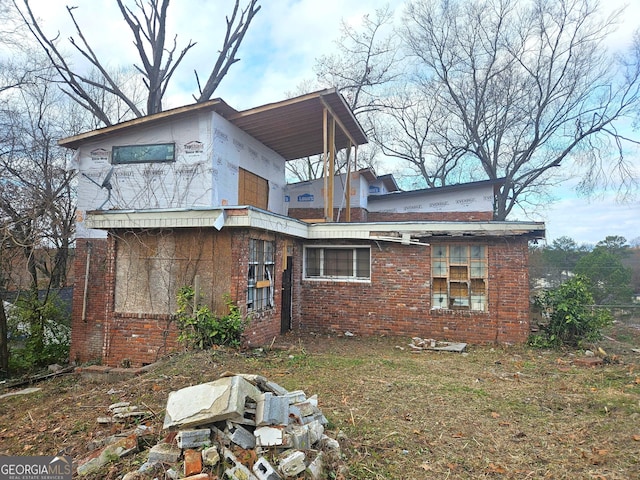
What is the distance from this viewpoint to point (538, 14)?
18.5 metres

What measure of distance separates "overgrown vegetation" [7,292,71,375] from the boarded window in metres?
6.34

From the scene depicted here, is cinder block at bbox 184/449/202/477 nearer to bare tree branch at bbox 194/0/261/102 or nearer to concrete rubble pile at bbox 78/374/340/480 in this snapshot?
concrete rubble pile at bbox 78/374/340/480

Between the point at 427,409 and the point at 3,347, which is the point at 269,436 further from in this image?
the point at 3,347

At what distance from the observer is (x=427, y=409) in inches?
201

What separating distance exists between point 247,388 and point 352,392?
236 cm

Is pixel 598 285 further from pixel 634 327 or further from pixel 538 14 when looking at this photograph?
pixel 538 14

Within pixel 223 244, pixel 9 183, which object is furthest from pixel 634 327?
pixel 9 183

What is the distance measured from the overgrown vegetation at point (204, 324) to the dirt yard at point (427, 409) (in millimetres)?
482

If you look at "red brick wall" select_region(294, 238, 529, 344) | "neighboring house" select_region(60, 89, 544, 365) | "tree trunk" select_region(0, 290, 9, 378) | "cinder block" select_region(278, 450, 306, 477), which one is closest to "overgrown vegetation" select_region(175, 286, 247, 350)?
Answer: "neighboring house" select_region(60, 89, 544, 365)

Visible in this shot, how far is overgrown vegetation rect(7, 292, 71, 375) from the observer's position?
1096cm

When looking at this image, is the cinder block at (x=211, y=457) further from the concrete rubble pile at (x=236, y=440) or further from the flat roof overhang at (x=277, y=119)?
the flat roof overhang at (x=277, y=119)

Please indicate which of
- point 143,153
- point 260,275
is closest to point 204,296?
point 260,275

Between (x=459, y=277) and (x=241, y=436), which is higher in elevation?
(x=459, y=277)

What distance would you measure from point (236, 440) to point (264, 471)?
41 cm
